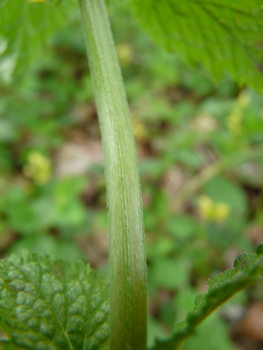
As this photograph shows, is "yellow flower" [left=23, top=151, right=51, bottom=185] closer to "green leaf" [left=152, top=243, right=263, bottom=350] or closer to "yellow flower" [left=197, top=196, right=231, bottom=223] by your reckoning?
"yellow flower" [left=197, top=196, right=231, bottom=223]

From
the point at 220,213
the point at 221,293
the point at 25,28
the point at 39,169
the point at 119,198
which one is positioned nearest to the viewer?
the point at 221,293

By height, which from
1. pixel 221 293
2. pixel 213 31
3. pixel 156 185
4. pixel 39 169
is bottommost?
Result: pixel 221 293

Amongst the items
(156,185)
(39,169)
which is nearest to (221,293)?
(39,169)

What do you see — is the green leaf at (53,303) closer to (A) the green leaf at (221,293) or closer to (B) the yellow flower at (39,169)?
(A) the green leaf at (221,293)

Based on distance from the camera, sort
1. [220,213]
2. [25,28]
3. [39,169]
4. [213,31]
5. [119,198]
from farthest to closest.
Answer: [39,169] → [220,213] → [25,28] → [213,31] → [119,198]

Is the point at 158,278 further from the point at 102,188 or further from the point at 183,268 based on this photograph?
the point at 102,188

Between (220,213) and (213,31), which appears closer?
(213,31)

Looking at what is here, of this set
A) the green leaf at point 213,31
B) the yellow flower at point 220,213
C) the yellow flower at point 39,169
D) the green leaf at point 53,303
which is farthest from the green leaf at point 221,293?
the yellow flower at point 39,169

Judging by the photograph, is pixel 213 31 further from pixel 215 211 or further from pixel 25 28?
pixel 215 211
